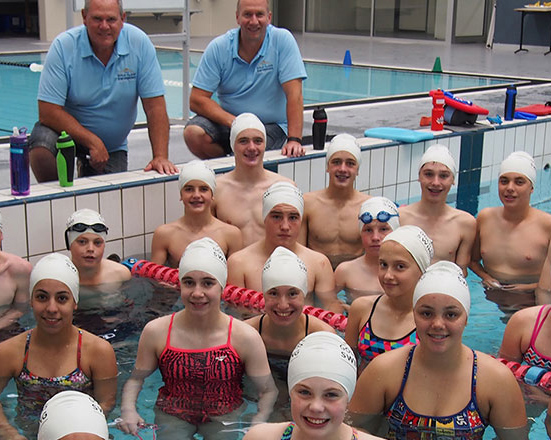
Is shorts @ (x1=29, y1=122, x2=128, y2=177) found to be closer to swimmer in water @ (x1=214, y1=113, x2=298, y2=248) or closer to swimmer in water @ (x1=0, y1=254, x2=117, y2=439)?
swimmer in water @ (x1=214, y1=113, x2=298, y2=248)

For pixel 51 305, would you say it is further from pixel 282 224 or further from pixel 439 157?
pixel 439 157

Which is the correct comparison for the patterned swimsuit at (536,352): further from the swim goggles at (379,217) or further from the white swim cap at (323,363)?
the white swim cap at (323,363)

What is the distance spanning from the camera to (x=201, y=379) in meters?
4.14

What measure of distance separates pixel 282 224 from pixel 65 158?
173 centimetres

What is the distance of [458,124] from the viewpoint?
30.3ft

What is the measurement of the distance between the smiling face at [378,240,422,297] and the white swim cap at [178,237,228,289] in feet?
2.57

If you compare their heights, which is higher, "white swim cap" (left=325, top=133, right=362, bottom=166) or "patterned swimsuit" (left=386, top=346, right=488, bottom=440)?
"white swim cap" (left=325, top=133, right=362, bottom=166)

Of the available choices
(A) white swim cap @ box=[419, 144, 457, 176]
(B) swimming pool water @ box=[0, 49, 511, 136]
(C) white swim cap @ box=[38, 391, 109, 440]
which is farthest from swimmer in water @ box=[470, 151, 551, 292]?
(B) swimming pool water @ box=[0, 49, 511, 136]

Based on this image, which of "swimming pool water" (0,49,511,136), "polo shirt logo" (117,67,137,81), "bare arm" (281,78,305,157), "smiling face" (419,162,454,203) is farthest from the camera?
"swimming pool water" (0,49,511,136)

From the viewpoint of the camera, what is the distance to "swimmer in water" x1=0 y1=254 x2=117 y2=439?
4.04 meters

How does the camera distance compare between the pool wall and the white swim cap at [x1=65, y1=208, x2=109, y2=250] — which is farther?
the pool wall

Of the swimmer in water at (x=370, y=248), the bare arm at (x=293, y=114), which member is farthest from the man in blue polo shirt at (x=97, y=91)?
the swimmer in water at (x=370, y=248)

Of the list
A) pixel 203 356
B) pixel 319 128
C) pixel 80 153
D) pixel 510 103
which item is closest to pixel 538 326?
pixel 203 356

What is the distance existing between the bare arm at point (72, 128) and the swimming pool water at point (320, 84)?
5.01m
